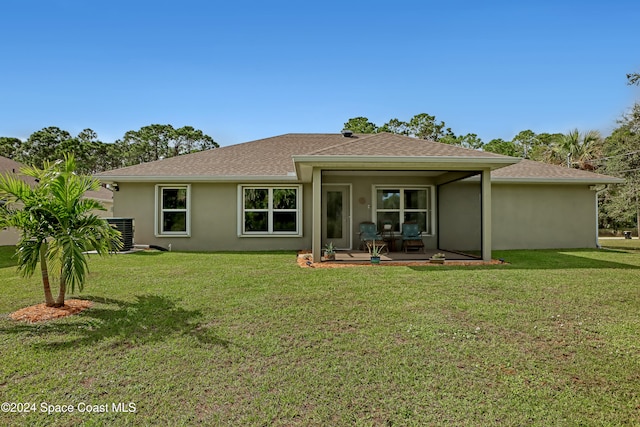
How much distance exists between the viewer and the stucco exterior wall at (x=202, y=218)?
36.9 ft

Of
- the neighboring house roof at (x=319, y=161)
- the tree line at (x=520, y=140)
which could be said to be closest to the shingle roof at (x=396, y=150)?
the neighboring house roof at (x=319, y=161)

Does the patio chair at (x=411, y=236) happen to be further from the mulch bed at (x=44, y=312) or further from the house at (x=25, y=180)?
the house at (x=25, y=180)

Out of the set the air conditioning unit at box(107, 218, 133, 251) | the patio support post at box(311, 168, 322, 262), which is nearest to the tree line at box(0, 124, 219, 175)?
the air conditioning unit at box(107, 218, 133, 251)

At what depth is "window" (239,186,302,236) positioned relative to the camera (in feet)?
37.2

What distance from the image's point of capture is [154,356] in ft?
10.2

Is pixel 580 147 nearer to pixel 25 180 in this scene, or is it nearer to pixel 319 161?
pixel 319 161

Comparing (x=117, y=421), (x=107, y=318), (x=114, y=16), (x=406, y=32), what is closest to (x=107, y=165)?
(x=114, y=16)

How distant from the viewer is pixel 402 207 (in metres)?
11.4

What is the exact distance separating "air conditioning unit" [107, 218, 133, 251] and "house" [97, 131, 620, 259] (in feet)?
2.37

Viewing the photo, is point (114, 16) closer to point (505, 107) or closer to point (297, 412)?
point (297, 412)

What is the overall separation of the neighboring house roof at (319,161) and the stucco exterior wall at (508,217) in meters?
0.71

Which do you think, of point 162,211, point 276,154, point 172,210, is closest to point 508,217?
point 276,154

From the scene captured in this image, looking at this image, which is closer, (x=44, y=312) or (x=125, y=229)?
(x=44, y=312)

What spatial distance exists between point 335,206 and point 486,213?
481 centimetres
